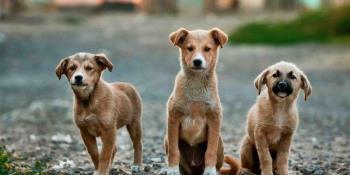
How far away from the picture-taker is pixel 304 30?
25.1 meters

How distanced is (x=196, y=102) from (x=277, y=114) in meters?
0.72

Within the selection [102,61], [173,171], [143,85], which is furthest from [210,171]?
[143,85]

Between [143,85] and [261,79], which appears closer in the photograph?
[261,79]

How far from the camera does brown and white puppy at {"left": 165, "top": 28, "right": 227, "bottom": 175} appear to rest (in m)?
7.38

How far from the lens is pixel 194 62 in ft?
23.9

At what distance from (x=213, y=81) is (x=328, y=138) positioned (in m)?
4.05

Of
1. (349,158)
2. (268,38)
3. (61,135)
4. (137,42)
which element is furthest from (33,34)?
A: (349,158)

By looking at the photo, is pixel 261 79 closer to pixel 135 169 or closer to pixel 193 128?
pixel 193 128

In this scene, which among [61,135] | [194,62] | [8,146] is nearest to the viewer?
[194,62]

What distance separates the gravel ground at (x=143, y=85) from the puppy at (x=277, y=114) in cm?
80

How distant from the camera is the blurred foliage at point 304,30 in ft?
79.3

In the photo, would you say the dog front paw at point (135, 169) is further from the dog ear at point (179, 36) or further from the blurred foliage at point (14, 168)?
the dog ear at point (179, 36)

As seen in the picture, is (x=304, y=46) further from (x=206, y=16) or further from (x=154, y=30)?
(x=206, y=16)

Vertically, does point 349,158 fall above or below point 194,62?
below
